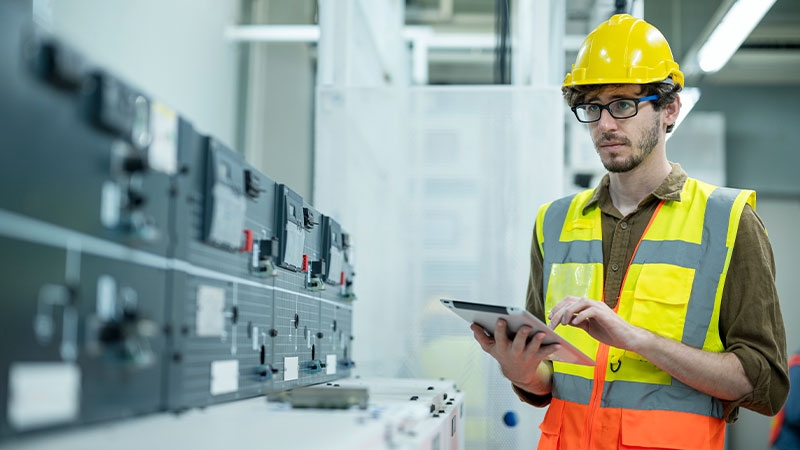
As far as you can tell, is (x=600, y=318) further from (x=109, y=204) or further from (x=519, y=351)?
(x=109, y=204)

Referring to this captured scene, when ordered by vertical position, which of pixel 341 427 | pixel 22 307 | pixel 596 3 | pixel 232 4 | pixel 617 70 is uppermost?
pixel 232 4

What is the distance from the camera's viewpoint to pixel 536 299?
216cm

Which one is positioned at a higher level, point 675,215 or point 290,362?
point 675,215

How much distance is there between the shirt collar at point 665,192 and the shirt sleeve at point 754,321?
0.52 feet

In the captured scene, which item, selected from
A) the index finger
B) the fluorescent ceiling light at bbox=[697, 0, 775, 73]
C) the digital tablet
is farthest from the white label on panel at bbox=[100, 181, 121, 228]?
the fluorescent ceiling light at bbox=[697, 0, 775, 73]

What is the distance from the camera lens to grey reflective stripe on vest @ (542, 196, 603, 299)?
199cm

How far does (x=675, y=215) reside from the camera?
1.92m

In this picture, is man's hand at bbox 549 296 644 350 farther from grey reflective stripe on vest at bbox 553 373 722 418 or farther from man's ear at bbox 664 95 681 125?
man's ear at bbox 664 95 681 125

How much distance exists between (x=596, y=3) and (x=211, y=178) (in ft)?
8.41

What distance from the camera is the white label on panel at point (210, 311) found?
1.32 meters

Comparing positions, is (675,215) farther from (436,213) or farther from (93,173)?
(93,173)

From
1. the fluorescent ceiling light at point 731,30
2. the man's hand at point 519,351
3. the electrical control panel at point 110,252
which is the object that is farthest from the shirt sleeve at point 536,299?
the fluorescent ceiling light at point 731,30

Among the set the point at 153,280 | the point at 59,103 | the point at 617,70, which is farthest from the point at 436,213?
the point at 59,103

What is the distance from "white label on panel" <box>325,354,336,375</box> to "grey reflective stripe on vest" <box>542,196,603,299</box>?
2.08 ft
